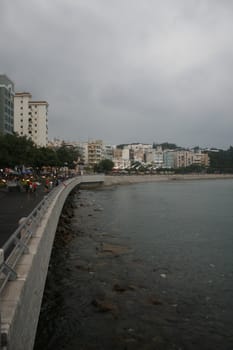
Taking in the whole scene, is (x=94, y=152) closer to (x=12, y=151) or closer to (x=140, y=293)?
(x=12, y=151)

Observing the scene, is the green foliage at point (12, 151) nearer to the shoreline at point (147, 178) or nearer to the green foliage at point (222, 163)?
the shoreline at point (147, 178)

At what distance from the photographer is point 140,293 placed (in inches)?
539

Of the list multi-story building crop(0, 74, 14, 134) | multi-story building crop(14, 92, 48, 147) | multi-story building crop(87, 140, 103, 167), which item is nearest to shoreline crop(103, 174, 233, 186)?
multi-story building crop(14, 92, 48, 147)

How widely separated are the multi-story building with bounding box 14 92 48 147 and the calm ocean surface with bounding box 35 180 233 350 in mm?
97410

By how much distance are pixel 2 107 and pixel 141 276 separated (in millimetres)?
80602

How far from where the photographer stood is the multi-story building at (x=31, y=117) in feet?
381

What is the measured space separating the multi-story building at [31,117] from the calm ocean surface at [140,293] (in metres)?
97.4

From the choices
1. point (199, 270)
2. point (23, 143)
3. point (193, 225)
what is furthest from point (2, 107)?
point (199, 270)

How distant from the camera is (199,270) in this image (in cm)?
1677

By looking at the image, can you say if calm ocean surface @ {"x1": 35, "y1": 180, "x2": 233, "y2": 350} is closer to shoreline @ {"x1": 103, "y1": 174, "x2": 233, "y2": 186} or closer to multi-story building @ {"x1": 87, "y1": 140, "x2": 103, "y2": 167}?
shoreline @ {"x1": 103, "y1": 174, "x2": 233, "y2": 186}

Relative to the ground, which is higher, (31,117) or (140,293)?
(31,117)

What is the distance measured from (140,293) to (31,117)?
111 metres

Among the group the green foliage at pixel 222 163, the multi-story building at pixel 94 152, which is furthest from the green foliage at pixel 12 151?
the green foliage at pixel 222 163

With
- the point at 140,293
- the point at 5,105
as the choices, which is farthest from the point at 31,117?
the point at 140,293
